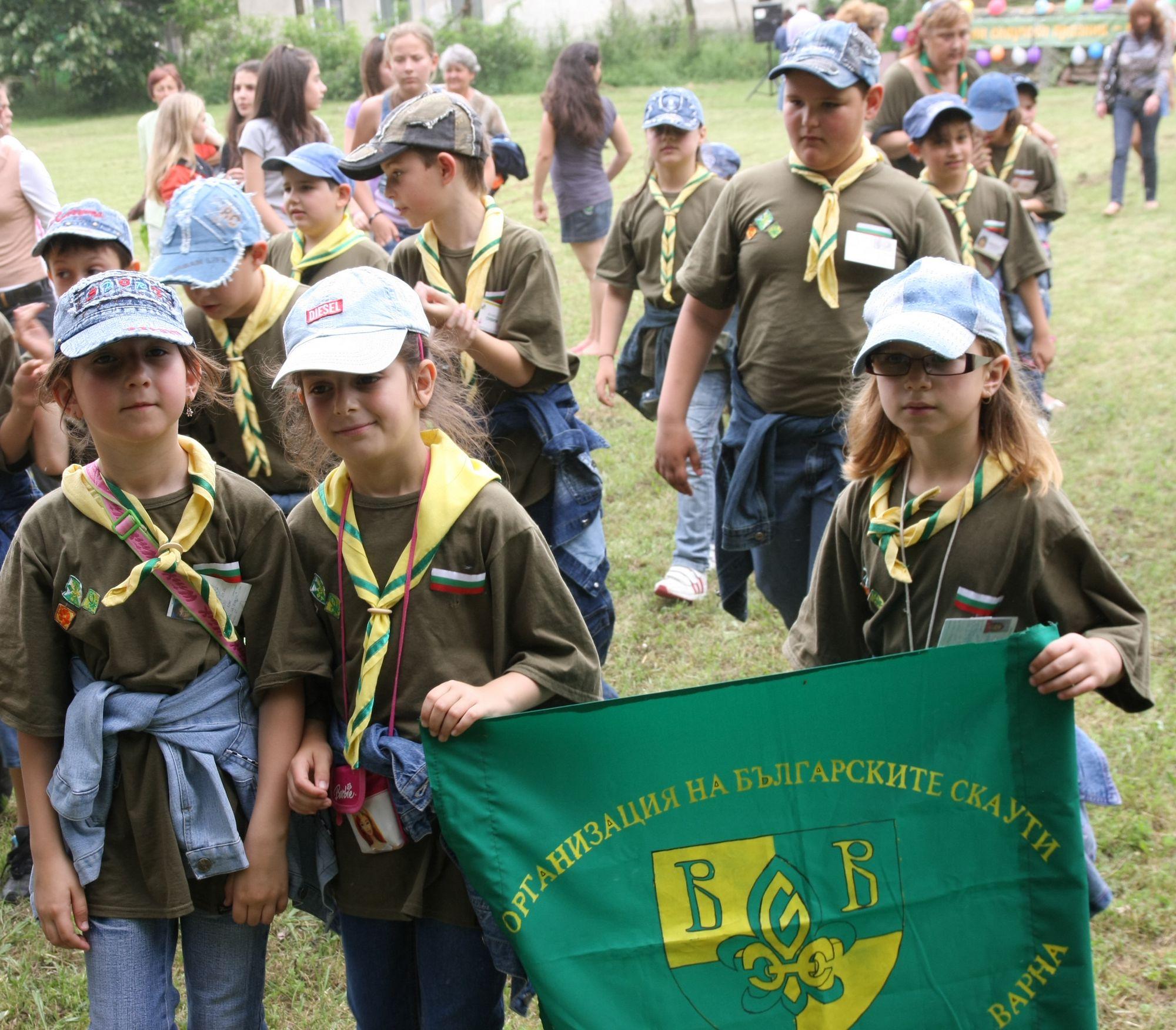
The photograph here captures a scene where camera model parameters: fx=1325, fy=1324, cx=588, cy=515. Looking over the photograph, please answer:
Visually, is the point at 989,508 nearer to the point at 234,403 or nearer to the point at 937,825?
the point at 937,825

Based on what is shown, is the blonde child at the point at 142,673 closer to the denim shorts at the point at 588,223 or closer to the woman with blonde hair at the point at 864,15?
the woman with blonde hair at the point at 864,15

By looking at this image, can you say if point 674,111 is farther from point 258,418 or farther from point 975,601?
point 975,601

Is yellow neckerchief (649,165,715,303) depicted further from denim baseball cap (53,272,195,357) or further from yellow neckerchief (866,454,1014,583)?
denim baseball cap (53,272,195,357)

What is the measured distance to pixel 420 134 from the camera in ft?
12.9

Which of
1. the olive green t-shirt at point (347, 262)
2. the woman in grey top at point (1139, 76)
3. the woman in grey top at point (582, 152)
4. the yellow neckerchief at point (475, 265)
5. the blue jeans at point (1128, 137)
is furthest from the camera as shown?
the blue jeans at point (1128, 137)

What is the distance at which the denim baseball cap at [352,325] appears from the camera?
8.25 ft

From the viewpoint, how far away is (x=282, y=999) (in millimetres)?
3674

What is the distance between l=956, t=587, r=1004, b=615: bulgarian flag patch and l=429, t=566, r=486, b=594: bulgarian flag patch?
3.19ft

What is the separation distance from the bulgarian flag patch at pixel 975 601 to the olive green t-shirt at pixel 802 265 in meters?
1.30

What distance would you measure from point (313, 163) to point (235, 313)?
1380mm

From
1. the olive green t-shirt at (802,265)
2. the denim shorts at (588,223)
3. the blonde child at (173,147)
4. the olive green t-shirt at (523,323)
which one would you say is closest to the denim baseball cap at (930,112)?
the olive green t-shirt at (802,265)

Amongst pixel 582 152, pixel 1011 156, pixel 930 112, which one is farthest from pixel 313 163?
pixel 582 152

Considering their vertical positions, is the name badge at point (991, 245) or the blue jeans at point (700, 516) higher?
the name badge at point (991, 245)

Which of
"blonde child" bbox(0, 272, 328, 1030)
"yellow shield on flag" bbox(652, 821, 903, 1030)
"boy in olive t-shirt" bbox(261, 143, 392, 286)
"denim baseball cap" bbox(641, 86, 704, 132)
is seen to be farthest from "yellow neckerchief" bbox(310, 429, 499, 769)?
"denim baseball cap" bbox(641, 86, 704, 132)
